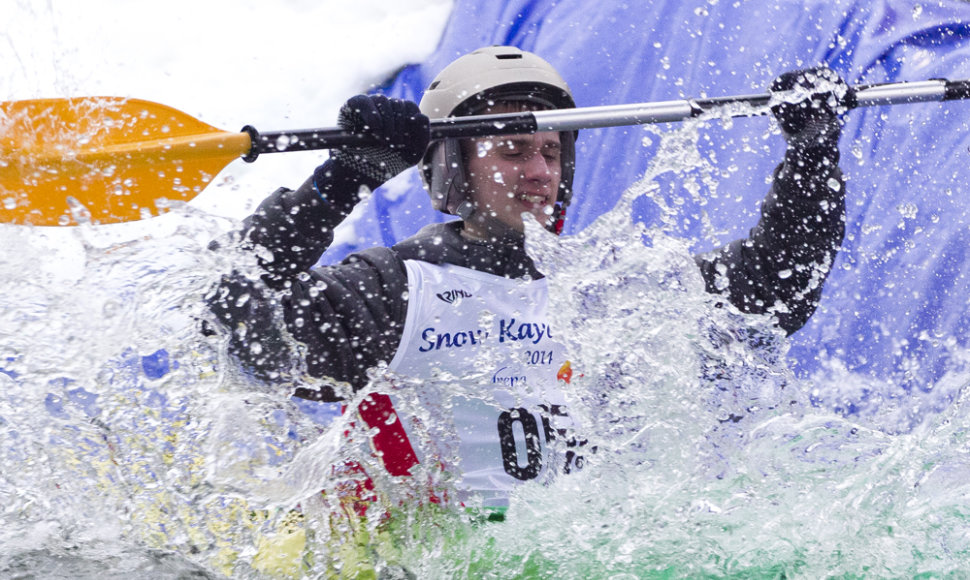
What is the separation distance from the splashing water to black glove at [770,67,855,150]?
0.24m

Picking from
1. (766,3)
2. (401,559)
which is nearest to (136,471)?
(401,559)

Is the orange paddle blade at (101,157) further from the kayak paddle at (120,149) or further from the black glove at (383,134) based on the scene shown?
the black glove at (383,134)

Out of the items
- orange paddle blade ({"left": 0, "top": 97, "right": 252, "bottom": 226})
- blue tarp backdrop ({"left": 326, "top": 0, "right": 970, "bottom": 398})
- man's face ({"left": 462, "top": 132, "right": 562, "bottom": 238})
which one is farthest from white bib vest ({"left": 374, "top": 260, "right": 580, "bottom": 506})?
blue tarp backdrop ({"left": 326, "top": 0, "right": 970, "bottom": 398})

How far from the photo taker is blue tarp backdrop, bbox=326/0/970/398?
250 centimetres

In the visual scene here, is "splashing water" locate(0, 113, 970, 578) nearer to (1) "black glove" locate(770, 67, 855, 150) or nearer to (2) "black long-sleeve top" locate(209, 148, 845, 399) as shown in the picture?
(2) "black long-sleeve top" locate(209, 148, 845, 399)

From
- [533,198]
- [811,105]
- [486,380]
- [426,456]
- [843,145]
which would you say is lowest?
[426,456]

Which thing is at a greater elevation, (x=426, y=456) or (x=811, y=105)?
(x=811, y=105)

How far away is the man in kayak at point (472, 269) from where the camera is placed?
168 cm

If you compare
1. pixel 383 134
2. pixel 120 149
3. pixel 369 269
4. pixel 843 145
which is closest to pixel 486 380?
pixel 369 269

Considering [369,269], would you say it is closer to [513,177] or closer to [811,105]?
[513,177]

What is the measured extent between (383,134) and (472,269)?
19.9 inches

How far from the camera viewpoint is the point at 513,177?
2043mm

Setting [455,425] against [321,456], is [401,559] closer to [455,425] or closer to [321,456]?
[321,456]

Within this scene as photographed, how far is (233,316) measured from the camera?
168 centimetres
